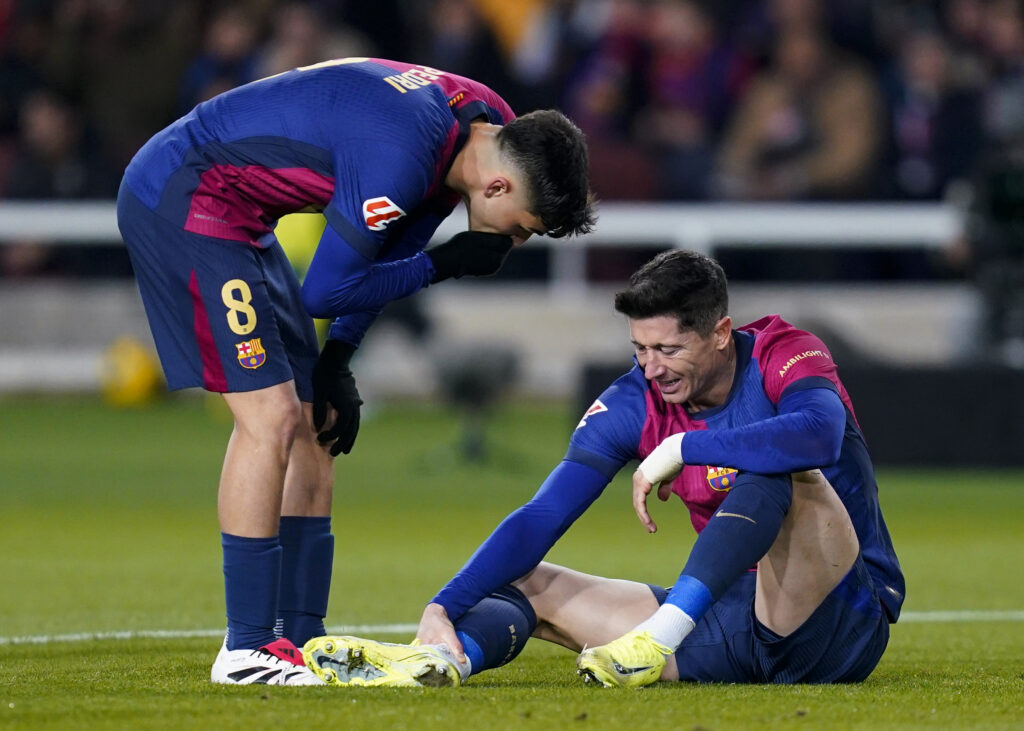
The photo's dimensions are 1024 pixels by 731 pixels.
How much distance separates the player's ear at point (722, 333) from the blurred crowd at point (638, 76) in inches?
370

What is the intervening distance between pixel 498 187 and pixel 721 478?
1.02 m

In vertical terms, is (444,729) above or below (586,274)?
above

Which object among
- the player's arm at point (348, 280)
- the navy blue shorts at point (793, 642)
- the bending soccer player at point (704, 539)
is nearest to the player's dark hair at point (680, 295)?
the bending soccer player at point (704, 539)

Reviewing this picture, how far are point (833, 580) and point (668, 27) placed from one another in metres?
10.9

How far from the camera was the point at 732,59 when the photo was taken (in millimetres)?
14703

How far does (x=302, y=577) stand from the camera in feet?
16.5

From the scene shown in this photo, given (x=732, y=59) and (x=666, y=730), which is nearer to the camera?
(x=666, y=730)

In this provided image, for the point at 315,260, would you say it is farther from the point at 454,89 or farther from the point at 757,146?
the point at 757,146

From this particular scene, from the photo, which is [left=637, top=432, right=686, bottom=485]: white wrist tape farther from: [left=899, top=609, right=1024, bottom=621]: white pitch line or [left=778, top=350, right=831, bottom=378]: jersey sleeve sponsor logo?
[left=899, top=609, right=1024, bottom=621]: white pitch line

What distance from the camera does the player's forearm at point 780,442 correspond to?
13.9 ft

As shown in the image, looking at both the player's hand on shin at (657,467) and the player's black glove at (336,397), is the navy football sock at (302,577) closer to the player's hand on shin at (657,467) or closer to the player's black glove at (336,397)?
the player's black glove at (336,397)

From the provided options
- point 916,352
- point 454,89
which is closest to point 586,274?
point 916,352

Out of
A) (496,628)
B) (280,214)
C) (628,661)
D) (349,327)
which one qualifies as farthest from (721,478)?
(280,214)

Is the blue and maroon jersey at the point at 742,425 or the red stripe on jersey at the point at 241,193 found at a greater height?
the red stripe on jersey at the point at 241,193
